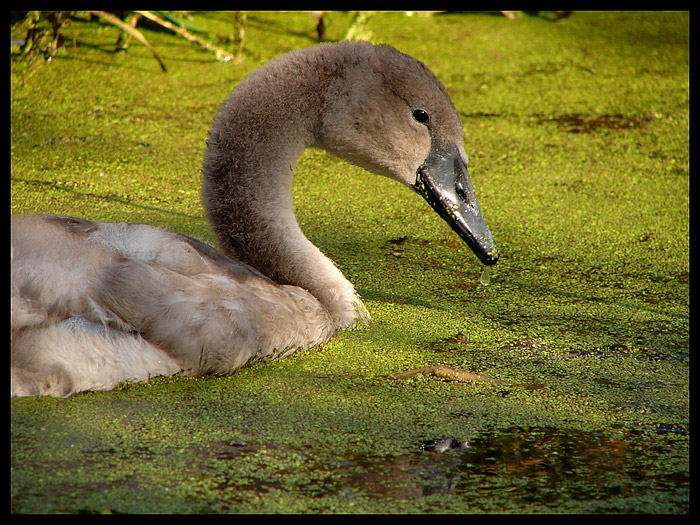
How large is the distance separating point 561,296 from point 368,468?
1139 millimetres

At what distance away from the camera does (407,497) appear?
1.54 metres

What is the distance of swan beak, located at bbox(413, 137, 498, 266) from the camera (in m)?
2.20

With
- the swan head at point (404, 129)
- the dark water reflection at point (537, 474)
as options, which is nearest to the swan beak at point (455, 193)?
the swan head at point (404, 129)

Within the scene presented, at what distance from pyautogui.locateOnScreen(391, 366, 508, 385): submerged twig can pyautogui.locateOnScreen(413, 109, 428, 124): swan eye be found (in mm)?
595

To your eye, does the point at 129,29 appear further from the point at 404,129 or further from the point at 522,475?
the point at 522,475

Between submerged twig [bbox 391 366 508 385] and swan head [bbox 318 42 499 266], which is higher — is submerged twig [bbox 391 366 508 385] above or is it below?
below

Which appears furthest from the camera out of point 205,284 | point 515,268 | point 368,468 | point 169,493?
point 515,268

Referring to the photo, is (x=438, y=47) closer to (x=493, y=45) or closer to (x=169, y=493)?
(x=493, y=45)

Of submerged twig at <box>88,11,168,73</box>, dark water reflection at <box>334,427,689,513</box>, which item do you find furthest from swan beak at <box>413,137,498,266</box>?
submerged twig at <box>88,11,168,73</box>

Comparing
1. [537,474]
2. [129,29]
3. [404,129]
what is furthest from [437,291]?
[129,29]

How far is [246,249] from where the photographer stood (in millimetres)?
2191

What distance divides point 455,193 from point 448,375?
467mm

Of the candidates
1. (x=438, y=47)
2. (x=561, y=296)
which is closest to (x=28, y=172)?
(x=561, y=296)

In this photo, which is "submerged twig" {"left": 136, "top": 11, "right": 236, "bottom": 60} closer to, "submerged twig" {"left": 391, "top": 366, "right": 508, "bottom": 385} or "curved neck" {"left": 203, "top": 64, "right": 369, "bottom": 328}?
"curved neck" {"left": 203, "top": 64, "right": 369, "bottom": 328}
